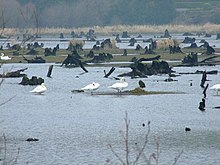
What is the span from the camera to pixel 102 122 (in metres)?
25.6

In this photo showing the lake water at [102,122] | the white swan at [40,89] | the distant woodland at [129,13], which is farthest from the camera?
the distant woodland at [129,13]

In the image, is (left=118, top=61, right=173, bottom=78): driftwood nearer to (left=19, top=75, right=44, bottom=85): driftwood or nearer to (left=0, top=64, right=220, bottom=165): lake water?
(left=0, top=64, right=220, bottom=165): lake water

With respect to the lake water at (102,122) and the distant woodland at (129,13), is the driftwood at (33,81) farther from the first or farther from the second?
the distant woodland at (129,13)

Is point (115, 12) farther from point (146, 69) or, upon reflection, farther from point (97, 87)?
point (97, 87)

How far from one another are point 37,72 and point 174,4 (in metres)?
85.3

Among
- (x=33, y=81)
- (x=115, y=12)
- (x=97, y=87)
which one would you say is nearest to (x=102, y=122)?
(x=97, y=87)

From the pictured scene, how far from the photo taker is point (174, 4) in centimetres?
12706

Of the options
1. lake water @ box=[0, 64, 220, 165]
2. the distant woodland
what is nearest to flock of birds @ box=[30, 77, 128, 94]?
lake water @ box=[0, 64, 220, 165]

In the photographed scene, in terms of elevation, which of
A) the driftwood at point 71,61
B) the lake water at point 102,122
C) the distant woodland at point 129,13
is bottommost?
the distant woodland at point 129,13

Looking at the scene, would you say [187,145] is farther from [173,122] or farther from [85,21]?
[85,21]

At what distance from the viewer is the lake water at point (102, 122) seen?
20.2 m

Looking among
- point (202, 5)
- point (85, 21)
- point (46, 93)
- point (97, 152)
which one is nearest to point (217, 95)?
point (46, 93)

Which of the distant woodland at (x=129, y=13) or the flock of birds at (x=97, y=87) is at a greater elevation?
the flock of birds at (x=97, y=87)

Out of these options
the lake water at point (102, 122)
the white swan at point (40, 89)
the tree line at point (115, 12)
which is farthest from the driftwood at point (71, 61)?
the tree line at point (115, 12)
